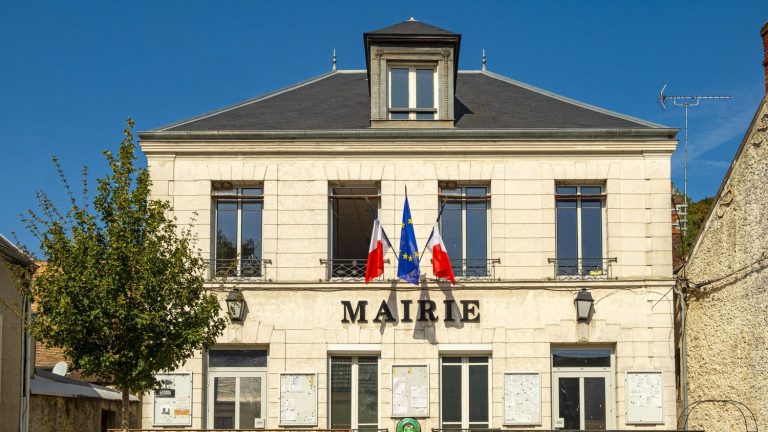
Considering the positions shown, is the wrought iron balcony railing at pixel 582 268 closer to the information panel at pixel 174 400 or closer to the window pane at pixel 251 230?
the window pane at pixel 251 230

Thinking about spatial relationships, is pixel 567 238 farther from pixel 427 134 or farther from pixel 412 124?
pixel 412 124

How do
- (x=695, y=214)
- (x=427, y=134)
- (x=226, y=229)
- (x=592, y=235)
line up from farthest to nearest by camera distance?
(x=695, y=214)
(x=226, y=229)
(x=592, y=235)
(x=427, y=134)

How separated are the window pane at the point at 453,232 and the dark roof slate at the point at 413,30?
3.30 meters

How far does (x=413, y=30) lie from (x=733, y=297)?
25.5 ft

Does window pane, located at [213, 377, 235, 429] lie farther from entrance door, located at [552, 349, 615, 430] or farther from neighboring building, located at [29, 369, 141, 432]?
entrance door, located at [552, 349, 615, 430]

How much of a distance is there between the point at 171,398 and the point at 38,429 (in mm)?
3857

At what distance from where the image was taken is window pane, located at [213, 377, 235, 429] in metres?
19.3

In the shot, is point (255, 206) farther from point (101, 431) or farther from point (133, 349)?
point (101, 431)

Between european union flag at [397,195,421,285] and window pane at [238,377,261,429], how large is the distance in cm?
339

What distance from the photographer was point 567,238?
64.6ft

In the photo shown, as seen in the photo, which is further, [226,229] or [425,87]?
[425,87]

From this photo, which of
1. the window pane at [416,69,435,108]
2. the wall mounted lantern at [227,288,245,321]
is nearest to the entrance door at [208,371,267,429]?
the wall mounted lantern at [227,288,245,321]

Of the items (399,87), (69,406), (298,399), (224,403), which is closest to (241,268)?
(224,403)

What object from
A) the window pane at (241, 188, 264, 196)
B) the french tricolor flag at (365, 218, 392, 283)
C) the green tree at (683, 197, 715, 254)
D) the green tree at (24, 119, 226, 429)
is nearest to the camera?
the green tree at (24, 119, 226, 429)
